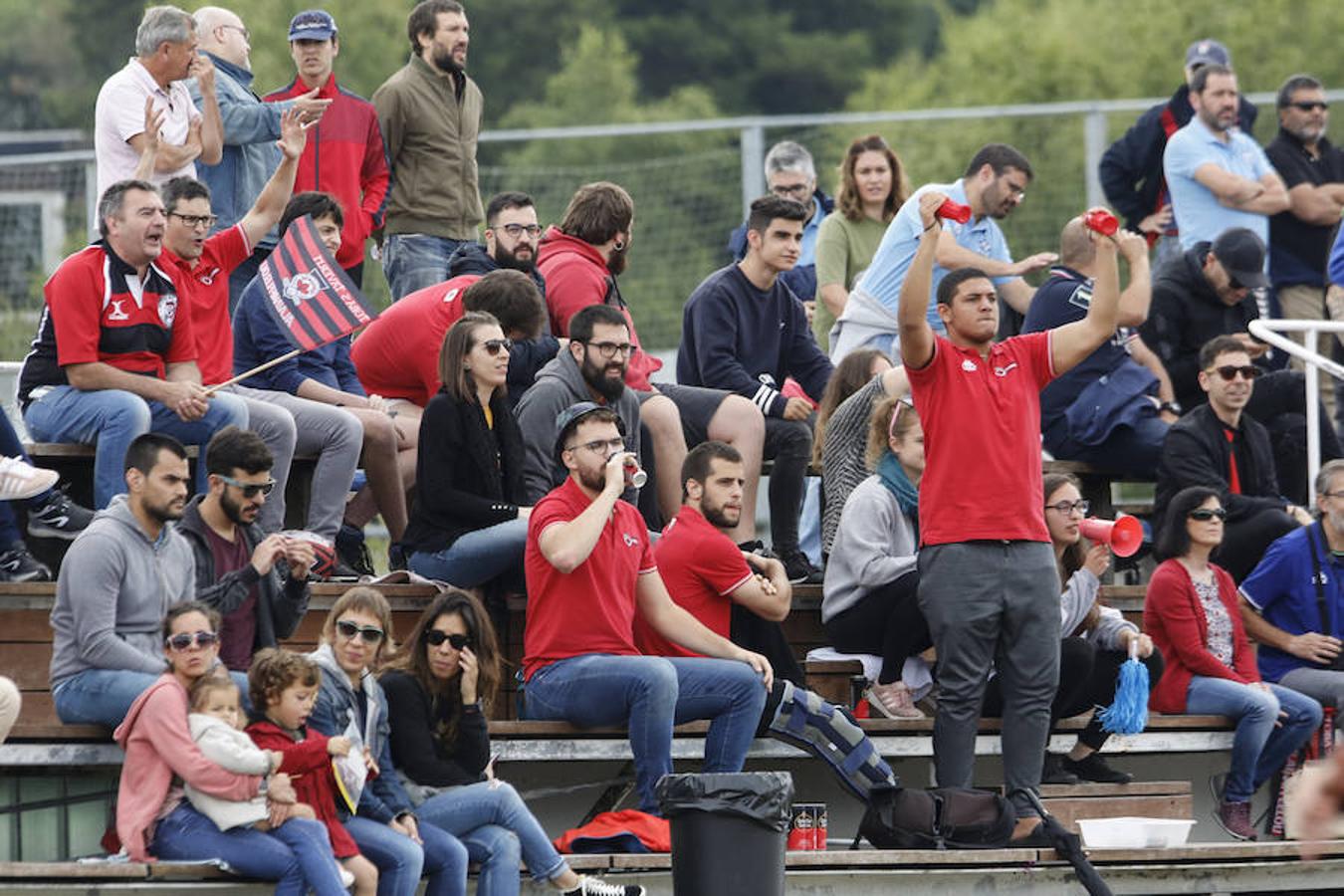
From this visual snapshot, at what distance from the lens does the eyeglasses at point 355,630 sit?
31.5ft

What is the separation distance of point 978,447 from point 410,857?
8.78ft

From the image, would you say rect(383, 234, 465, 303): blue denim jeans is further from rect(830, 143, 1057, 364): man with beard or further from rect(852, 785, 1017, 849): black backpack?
rect(852, 785, 1017, 849): black backpack

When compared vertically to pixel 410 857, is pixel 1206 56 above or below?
above

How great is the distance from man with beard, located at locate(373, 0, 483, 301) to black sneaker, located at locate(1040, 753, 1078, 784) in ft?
12.9

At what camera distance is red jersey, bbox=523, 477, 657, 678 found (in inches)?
409

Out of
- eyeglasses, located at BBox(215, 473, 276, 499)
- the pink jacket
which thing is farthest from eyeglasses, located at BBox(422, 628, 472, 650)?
the pink jacket

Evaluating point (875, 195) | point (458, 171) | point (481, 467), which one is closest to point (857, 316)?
point (875, 195)

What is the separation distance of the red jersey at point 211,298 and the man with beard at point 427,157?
6.26 feet

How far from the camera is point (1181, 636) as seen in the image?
11.8 metres

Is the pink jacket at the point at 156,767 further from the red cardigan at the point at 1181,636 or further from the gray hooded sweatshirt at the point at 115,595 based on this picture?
the red cardigan at the point at 1181,636

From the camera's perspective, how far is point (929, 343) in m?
10.3

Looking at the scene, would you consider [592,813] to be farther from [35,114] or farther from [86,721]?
[35,114]

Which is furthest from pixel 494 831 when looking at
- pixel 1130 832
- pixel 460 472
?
pixel 1130 832

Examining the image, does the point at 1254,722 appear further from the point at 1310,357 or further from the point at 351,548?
the point at 351,548
